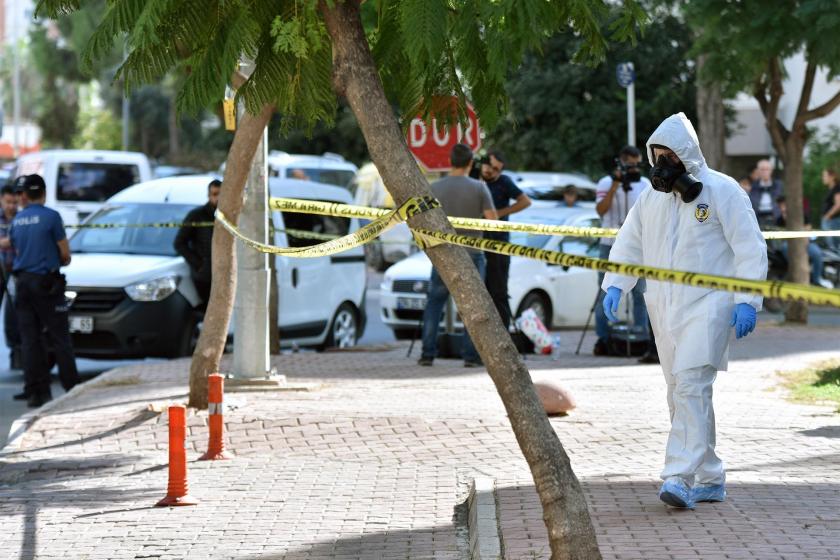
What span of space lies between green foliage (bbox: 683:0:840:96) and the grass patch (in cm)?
465

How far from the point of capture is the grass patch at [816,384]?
1185 centimetres

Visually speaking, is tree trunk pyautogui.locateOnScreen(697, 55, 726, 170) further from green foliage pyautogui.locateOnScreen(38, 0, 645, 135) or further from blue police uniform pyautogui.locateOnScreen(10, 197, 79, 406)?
green foliage pyautogui.locateOnScreen(38, 0, 645, 135)

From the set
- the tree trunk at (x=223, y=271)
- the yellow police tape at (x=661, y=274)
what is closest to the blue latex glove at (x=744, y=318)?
the yellow police tape at (x=661, y=274)

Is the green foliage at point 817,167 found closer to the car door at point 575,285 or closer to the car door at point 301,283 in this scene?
the car door at point 575,285

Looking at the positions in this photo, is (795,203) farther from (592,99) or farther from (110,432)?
(592,99)

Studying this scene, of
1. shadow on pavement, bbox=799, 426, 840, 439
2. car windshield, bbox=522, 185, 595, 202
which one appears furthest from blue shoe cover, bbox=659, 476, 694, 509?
car windshield, bbox=522, 185, 595, 202

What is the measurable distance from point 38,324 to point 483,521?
720 centimetres

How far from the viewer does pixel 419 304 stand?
60.8 ft

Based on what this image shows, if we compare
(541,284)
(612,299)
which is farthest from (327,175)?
(612,299)

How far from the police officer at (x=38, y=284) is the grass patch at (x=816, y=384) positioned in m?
6.04

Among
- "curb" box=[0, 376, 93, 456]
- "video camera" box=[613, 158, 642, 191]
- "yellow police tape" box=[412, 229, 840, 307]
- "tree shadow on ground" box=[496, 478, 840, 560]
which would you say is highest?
"video camera" box=[613, 158, 642, 191]

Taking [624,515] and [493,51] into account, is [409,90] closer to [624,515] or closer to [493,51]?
[493,51]

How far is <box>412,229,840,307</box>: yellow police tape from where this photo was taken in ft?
17.2

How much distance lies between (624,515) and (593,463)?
5.63 ft
